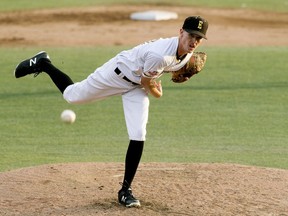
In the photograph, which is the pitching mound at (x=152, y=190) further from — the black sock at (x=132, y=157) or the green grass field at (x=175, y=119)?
the green grass field at (x=175, y=119)

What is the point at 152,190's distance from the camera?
7492mm

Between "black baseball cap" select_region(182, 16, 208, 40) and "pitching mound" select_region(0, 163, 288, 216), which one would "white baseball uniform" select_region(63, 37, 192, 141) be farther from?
"pitching mound" select_region(0, 163, 288, 216)

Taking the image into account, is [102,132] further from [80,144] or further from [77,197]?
[77,197]

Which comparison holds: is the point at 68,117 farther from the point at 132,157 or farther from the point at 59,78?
the point at 132,157

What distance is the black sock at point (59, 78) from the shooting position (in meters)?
7.77

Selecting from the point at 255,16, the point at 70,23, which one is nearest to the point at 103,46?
the point at 70,23

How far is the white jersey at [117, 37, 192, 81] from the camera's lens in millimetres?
6645

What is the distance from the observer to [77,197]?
284 inches

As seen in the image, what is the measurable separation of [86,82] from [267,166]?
2.62 metres

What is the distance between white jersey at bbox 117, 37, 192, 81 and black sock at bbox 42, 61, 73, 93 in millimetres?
850

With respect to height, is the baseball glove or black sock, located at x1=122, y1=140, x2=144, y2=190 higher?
the baseball glove

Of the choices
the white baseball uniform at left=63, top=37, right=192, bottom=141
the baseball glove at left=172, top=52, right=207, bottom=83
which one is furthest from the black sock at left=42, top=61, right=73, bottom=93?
the baseball glove at left=172, top=52, right=207, bottom=83

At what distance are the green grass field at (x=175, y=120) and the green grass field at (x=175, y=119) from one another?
12mm

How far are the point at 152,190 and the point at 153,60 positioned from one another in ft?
4.74
